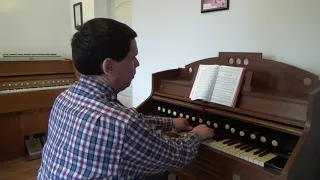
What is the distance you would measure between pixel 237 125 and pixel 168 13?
51.4 inches

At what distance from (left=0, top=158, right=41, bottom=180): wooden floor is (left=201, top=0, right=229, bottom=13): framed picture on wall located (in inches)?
89.5

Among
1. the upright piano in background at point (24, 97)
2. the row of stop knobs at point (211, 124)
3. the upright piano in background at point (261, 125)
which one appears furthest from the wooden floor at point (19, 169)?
the upright piano in background at point (261, 125)

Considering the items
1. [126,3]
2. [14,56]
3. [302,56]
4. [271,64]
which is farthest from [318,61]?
[14,56]

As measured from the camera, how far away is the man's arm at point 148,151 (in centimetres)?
86

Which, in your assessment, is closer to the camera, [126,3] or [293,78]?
[293,78]

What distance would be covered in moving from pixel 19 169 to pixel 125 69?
7.93 ft

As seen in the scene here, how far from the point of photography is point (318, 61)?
1.45 metres

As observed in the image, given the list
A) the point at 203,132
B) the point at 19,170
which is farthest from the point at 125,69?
the point at 19,170

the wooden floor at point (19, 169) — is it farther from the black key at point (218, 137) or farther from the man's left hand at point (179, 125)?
the black key at point (218, 137)

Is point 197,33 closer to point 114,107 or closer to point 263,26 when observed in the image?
point 263,26

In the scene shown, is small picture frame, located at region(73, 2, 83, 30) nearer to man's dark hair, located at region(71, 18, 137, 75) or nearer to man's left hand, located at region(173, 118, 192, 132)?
man's left hand, located at region(173, 118, 192, 132)

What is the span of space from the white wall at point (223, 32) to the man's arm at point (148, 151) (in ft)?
3.08

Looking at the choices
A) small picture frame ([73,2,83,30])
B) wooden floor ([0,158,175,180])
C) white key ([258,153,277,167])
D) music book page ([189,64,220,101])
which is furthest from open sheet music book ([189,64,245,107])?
small picture frame ([73,2,83,30])

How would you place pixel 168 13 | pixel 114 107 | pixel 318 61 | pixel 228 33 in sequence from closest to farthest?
1. pixel 114 107
2. pixel 318 61
3. pixel 228 33
4. pixel 168 13
